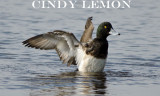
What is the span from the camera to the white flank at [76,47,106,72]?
10805mm

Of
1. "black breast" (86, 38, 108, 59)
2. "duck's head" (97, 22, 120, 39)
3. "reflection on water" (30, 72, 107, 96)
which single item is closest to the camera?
"reflection on water" (30, 72, 107, 96)

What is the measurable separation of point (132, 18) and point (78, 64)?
7688 millimetres

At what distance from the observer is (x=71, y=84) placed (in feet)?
31.1

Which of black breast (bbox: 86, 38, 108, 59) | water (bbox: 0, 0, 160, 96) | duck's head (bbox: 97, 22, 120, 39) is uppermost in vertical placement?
duck's head (bbox: 97, 22, 120, 39)

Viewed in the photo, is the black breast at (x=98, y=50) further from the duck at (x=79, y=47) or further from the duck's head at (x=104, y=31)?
the duck's head at (x=104, y=31)

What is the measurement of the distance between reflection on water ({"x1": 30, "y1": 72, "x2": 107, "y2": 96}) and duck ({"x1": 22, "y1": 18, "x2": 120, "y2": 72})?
0.85 feet

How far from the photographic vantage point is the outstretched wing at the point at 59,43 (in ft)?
35.8

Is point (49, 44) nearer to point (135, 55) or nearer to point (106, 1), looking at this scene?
point (135, 55)

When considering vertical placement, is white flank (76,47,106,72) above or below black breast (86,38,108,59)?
below

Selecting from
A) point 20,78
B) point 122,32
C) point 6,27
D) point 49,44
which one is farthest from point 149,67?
point 6,27

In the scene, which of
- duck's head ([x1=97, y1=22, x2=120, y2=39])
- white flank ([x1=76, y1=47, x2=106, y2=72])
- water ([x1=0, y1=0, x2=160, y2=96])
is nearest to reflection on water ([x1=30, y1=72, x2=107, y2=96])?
water ([x1=0, y1=0, x2=160, y2=96])

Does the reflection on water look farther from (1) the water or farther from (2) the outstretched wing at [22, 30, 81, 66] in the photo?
(2) the outstretched wing at [22, 30, 81, 66]

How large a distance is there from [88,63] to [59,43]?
2.68 feet

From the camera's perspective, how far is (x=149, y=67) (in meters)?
11.6
